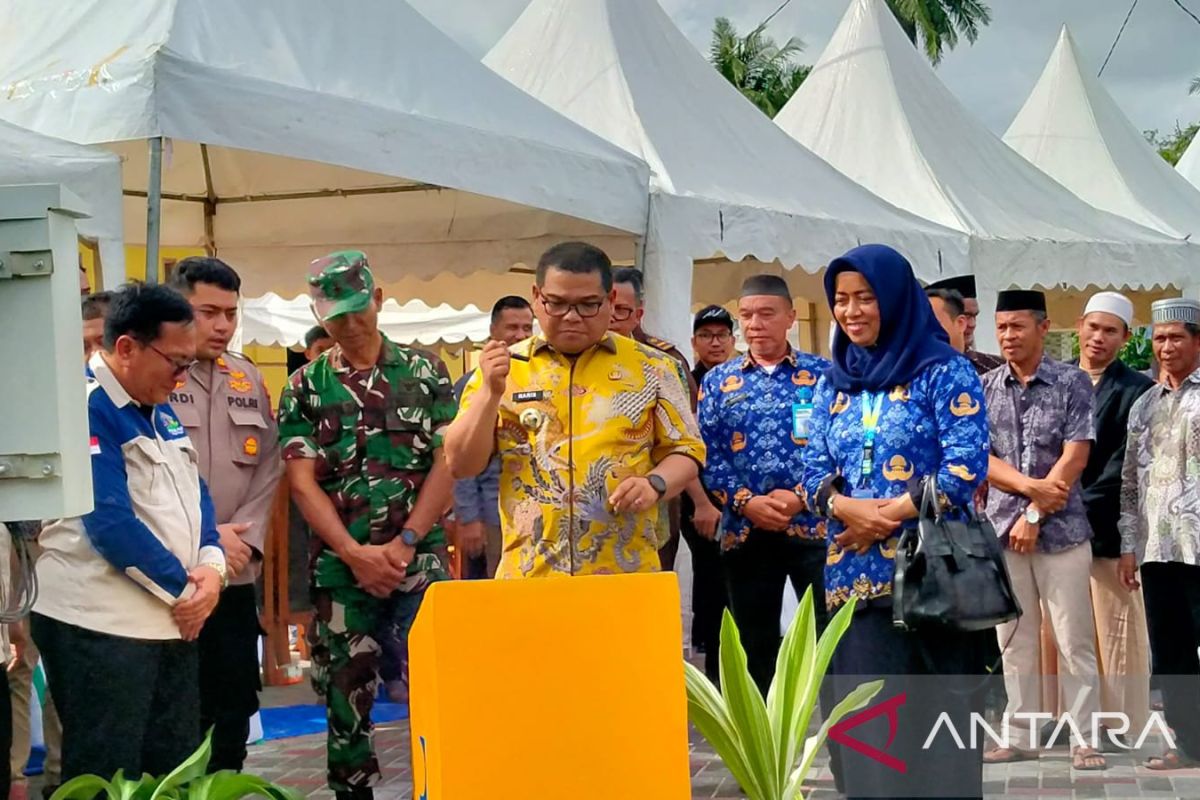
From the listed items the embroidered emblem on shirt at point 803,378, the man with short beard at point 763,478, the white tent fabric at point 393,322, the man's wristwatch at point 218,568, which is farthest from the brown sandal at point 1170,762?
the white tent fabric at point 393,322

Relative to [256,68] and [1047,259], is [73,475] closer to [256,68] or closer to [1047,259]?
[256,68]

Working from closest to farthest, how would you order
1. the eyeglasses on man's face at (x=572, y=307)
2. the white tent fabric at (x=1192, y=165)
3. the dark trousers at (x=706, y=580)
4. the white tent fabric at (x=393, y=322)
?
the eyeglasses on man's face at (x=572, y=307) → the dark trousers at (x=706, y=580) → the white tent fabric at (x=393, y=322) → the white tent fabric at (x=1192, y=165)

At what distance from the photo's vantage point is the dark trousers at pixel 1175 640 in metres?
5.94

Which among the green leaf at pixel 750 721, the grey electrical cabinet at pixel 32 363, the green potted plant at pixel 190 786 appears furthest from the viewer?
the green potted plant at pixel 190 786

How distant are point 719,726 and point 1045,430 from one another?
3.51 m

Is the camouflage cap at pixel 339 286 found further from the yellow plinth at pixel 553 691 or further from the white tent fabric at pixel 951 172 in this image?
the white tent fabric at pixel 951 172

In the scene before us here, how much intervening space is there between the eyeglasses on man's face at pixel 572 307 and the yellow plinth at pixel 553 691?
1.54 meters

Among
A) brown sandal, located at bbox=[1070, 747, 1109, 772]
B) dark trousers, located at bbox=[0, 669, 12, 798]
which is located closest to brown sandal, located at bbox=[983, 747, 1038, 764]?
brown sandal, located at bbox=[1070, 747, 1109, 772]

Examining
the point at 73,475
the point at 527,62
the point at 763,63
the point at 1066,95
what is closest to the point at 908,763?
the point at 73,475

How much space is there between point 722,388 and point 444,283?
5603 mm

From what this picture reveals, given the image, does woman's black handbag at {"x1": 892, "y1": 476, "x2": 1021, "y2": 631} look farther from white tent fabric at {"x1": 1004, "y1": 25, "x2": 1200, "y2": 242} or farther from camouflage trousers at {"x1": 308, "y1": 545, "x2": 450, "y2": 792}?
white tent fabric at {"x1": 1004, "y1": 25, "x2": 1200, "y2": 242}

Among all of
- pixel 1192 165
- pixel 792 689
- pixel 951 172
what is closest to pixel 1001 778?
pixel 792 689

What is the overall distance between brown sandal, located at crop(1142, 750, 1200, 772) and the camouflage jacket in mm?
3113

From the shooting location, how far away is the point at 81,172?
5.46m
